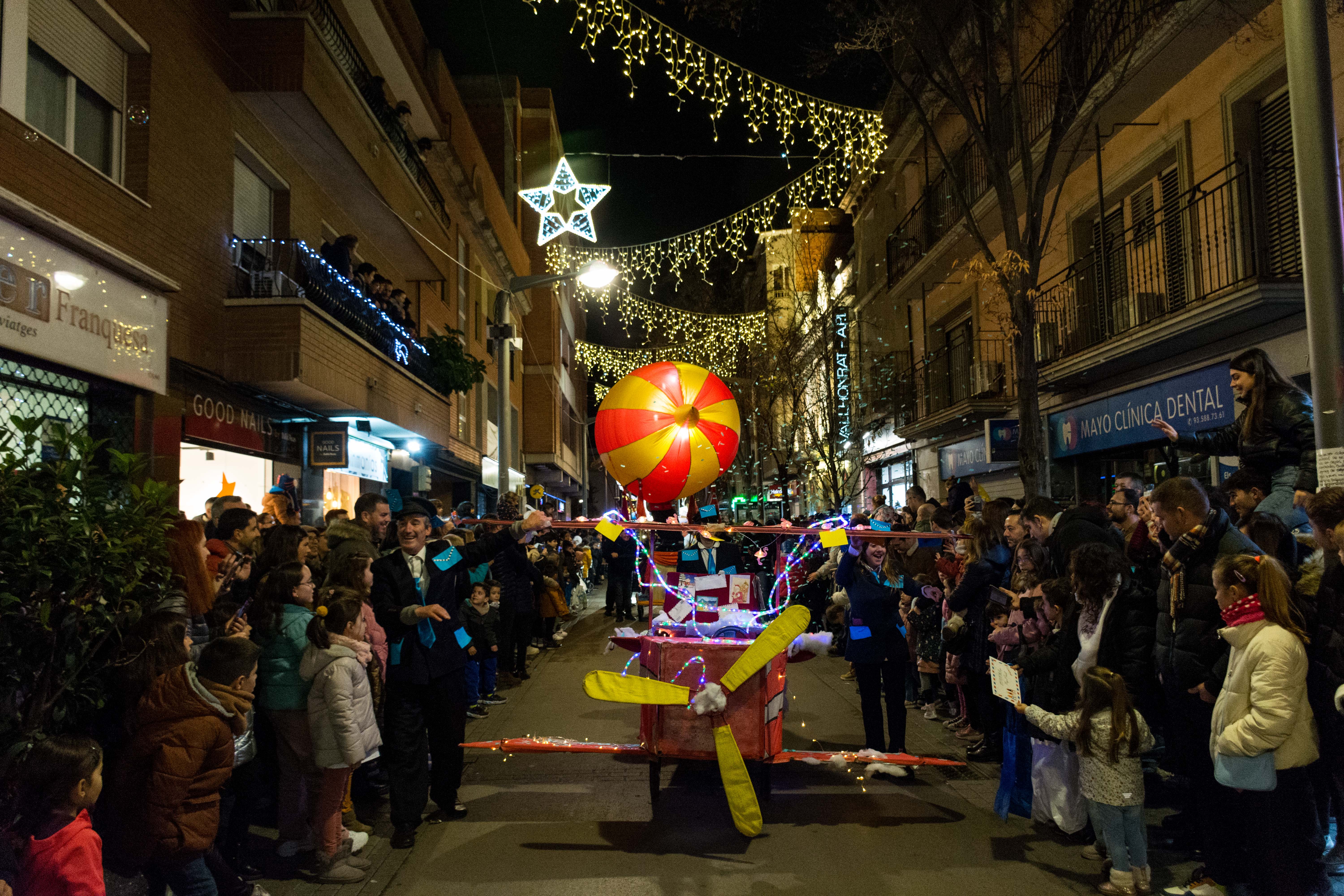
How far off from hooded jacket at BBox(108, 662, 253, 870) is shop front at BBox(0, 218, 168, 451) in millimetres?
3041

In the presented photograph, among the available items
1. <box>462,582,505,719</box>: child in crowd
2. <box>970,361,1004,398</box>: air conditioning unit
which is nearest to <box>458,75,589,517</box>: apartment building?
<box>970,361,1004,398</box>: air conditioning unit

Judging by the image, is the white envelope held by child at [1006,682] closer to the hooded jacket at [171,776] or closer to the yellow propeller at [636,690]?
the yellow propeller at [636,690]

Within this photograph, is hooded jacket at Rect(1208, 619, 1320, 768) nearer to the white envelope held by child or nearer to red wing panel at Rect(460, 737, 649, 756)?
the white envelope held by child

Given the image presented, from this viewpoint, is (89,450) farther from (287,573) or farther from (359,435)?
(359,435)

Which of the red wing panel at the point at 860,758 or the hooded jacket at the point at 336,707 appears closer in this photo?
the hooded jacket at the point at 336,707

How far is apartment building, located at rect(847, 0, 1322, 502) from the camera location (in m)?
10.4

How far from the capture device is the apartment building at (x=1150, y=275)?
10.4 metres

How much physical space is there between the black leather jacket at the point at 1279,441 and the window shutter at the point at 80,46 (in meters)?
9.55

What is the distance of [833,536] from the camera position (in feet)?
19.8

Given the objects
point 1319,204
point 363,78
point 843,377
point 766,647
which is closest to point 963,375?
point 843,377

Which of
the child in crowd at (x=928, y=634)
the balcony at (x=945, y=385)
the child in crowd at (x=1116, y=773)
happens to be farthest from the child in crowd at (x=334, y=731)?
the balcony at (x=945, y=385)

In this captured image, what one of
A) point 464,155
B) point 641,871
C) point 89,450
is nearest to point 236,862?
point 641,871

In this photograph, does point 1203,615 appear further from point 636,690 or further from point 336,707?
point 336,707

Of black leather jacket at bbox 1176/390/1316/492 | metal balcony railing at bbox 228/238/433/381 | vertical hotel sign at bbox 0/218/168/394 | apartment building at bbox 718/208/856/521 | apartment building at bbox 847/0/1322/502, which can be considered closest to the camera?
black leather jacket at bbox 1176/390/1316/492
